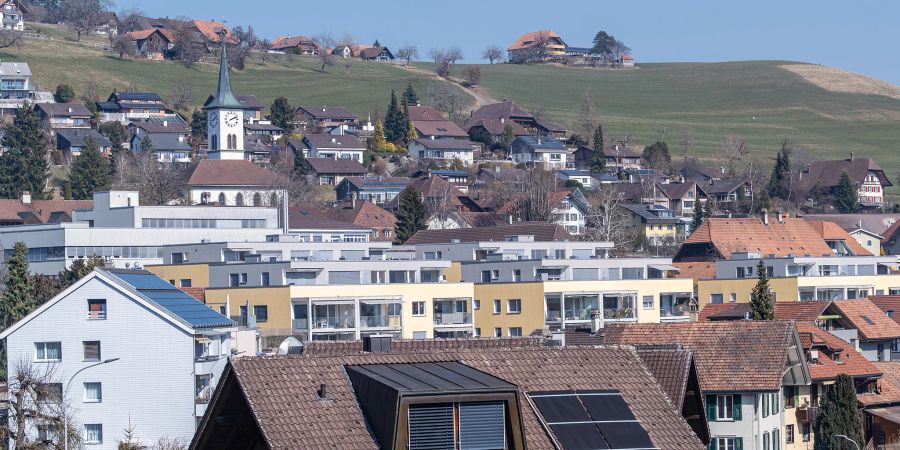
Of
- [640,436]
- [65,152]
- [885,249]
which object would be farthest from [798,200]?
[640,436]

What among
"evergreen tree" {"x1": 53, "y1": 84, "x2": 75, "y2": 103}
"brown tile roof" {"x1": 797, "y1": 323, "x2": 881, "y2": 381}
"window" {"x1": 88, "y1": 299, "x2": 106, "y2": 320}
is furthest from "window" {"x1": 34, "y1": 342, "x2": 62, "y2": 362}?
"evergreen tree" {"x1": 53, "y1": 84, "x2": 75, "y2": 103}

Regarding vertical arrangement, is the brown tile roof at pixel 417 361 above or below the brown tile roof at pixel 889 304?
above

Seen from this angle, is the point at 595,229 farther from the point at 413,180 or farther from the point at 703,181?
the point at 703,181

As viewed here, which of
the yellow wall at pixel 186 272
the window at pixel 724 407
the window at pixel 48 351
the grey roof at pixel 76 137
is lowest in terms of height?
the window at pixel 724 407

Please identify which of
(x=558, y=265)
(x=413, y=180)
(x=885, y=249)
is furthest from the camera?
(x=413, y=180)

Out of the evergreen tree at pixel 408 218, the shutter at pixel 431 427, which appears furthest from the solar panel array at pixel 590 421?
the evergreen tree at pixel 408 218

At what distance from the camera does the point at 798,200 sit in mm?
155875

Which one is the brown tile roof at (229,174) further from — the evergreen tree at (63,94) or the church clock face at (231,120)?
the evergreen tree at (63,94)

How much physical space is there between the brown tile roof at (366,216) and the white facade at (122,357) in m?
72.9

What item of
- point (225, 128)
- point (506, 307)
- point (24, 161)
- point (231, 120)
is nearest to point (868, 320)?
Answer: point (506, 307)

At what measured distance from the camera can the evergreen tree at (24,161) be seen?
431 ft

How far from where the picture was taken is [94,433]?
144 feet

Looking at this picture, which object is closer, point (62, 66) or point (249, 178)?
point (249, 178)

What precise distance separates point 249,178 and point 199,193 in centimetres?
545
